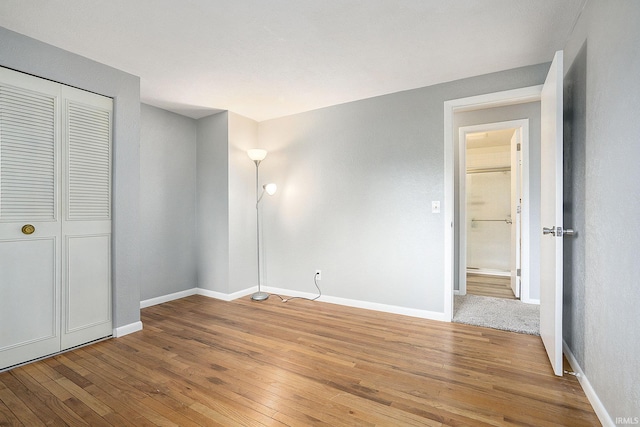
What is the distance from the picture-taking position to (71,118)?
2447mm

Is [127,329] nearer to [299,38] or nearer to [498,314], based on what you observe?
[299,38]

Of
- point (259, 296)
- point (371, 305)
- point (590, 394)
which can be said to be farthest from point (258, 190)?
point (590, 394)

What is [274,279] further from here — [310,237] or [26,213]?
[26,213]

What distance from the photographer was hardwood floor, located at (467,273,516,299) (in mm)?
4035

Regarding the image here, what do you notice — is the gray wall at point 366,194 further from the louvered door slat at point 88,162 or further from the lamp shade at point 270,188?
the louvered door slat at point 88,162

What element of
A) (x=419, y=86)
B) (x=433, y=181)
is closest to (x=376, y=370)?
(x=433, y=181)

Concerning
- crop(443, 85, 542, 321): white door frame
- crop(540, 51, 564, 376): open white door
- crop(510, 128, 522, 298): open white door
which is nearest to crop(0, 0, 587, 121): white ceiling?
crop(443, 85, 542, 321): white door frame

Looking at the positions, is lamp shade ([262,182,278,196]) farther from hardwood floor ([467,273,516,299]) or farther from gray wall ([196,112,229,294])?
hardwood floor ([467,273,516,299])

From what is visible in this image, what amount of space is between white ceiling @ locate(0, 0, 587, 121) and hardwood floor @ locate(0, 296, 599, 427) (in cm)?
236

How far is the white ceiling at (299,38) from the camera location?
1905mm

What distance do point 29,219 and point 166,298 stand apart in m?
1.88

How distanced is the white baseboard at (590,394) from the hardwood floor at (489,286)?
1896 millimetres

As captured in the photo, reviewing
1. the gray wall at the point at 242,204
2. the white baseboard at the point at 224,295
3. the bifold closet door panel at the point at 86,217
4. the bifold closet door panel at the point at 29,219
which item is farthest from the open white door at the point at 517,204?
the bifold closet door panel at the point at 29,219

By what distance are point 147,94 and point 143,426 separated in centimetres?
311
